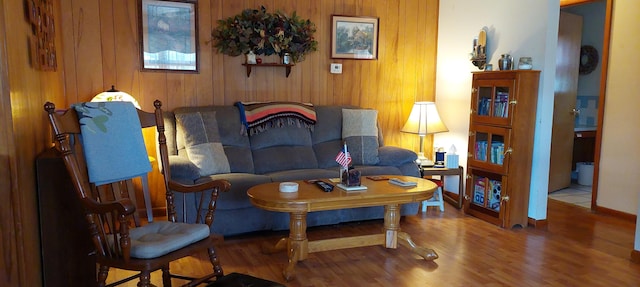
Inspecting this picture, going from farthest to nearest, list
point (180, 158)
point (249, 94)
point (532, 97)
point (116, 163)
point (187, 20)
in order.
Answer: point (249, 94) < point (187, 20) < point (532, 97) < point (180, 158) < point (116, 163)

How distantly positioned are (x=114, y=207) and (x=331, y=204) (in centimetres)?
130

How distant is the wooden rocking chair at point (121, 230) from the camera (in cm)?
199

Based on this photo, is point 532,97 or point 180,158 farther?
point 532,97

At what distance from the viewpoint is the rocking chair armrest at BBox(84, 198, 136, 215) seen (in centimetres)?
190

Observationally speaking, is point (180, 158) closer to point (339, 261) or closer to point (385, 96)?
point (339, 261)

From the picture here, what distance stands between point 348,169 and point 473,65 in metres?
2.16

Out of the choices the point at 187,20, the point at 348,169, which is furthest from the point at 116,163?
the point at 187,20

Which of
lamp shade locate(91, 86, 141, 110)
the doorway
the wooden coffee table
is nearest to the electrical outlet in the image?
the wooden coffee table

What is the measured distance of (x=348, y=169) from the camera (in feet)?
10.3

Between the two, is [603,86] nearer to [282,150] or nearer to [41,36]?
[282,150]

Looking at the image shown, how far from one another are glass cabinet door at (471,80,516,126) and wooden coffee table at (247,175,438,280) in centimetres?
113

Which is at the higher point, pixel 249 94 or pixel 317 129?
pixel 249 94

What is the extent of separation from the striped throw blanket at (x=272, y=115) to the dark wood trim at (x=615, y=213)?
2.87m

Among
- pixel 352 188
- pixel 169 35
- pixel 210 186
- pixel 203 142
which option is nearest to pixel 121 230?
pixel 210 186
